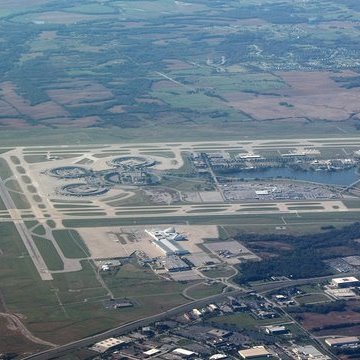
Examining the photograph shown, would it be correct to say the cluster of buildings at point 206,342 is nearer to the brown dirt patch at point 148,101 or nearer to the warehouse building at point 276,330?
the warehouse building at point 276,330

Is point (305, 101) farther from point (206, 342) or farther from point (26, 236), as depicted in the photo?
point (206, 342)

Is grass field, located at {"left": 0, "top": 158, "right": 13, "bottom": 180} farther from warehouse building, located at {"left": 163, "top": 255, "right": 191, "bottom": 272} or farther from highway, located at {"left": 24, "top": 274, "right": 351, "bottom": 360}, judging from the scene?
highway, located at {"left": 24, "top": 274, "right": 351, "bottom": 360}

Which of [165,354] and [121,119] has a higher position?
[165,354]

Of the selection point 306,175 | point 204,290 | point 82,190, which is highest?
point 204,290

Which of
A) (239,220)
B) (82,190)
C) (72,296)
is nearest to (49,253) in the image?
(72,296)

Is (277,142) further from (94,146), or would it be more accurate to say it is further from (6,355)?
(6,355)

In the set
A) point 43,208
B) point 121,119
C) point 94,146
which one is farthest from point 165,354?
point 121,119
